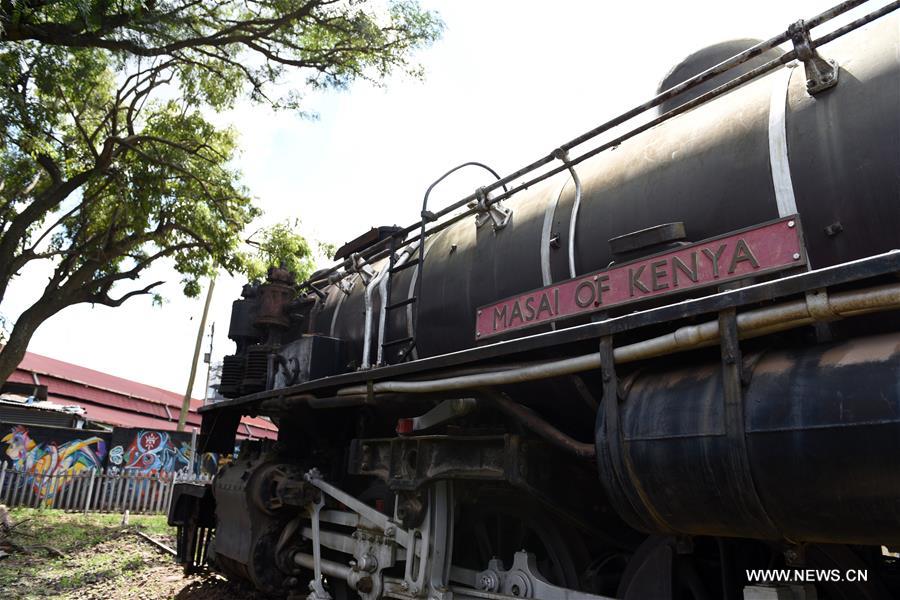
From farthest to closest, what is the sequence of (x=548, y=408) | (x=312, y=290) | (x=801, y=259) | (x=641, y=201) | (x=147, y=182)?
1. (x=147, y=182)
2. (x=312, y=290)
3. (x=548, y=408)
4. (x=641, y=201)
5. (x=801, y=259)

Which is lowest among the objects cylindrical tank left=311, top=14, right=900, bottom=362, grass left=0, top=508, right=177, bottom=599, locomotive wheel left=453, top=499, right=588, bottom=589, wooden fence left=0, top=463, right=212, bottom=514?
grass left=0, top=508, right=177, bottom=599

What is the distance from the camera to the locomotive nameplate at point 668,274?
8.01 ft

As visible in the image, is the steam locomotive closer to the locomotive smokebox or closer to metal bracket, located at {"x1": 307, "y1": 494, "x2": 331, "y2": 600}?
the locomotive smokebox

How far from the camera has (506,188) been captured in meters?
4.84

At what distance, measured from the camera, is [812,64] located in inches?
103

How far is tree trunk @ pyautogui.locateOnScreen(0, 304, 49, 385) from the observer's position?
40.7ft

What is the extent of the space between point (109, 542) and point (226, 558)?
6.36 m

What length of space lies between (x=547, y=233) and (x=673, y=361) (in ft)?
3.86

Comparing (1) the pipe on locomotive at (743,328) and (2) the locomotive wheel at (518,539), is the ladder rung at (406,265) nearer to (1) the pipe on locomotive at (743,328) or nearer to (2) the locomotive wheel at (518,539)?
(1) the pipe on locomotive at (743,328)

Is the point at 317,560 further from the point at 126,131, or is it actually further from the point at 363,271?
the point at 126,131

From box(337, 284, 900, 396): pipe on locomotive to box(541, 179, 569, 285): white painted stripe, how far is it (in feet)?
2.12

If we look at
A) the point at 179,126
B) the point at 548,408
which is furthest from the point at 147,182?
the point at 548,408

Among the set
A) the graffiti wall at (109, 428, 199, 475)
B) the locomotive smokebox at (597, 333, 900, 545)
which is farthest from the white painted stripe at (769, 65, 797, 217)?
the graffiti wall at (109, 428, 199, 475)

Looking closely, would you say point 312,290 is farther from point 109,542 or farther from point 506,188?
point 109,542
